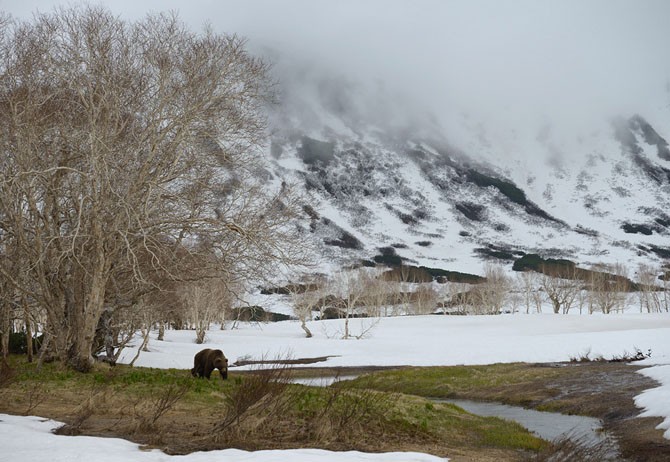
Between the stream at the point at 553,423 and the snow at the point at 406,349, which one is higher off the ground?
the snow at the point at 406,349

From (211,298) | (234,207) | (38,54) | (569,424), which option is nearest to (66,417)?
(234,207)

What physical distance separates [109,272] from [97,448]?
10085 mm

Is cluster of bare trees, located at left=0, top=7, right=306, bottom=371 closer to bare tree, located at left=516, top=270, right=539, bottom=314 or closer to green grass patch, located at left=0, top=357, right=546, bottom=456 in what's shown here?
green grass patch, located at left=0, top=357, right=546, bottom=456

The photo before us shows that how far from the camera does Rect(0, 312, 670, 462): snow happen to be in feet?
26.9

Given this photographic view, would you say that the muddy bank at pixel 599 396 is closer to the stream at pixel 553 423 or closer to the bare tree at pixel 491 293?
the stream at pixel 553 423

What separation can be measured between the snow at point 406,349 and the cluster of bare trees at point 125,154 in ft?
15.0

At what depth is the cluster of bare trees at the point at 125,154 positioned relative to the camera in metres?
16.6

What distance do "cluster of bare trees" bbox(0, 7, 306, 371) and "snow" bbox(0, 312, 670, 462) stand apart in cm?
458

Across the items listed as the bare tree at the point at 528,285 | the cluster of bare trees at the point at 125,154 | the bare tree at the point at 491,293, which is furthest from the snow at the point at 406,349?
the bare tree at the point at 528,285

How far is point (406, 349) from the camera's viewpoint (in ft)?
155

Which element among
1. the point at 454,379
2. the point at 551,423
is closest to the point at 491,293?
the point at 454,379

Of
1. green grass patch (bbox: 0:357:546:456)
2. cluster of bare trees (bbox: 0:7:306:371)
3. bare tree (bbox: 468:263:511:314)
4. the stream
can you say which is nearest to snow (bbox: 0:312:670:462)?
green grass patch (bbox: 0:357:546:456)

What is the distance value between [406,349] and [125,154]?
34.5 m

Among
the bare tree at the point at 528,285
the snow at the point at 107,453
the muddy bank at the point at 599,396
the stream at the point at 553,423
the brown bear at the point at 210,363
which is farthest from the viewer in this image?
the bare tree at the point at 528,285
